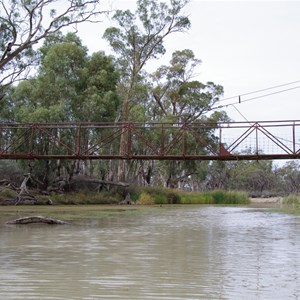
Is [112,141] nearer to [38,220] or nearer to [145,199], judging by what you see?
[145,199]

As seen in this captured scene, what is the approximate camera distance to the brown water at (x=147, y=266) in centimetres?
471

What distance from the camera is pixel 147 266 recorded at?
6.21 metres

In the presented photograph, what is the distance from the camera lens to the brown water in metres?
4.71

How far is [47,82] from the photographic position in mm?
33031

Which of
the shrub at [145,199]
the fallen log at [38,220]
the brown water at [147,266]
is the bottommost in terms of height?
the brown water at [147,266]

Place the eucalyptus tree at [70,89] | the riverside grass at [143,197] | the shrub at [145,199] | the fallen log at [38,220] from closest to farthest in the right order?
the fallen log at [38,220], the riverside grass at [143,197], the shrub at [145,199], the eucalyptus tree at [70,89]

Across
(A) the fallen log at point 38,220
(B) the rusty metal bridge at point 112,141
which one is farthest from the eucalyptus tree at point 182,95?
(A) the fallen log at point 38,220

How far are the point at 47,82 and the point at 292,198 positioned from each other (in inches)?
718

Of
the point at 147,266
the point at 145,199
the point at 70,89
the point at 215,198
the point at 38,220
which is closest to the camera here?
the point at 147,266

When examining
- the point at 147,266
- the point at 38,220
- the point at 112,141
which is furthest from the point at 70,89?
the point at 147,266

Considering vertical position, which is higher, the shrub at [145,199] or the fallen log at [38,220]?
the shrub at [145,199]

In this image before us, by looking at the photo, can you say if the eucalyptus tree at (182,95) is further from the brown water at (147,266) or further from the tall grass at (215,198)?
the brown water at (147,266)

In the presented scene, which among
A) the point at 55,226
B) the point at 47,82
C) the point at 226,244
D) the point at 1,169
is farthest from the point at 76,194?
the point at 226,244

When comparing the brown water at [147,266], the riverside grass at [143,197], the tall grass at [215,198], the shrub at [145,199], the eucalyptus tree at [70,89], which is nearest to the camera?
the brown water at [147,266]
